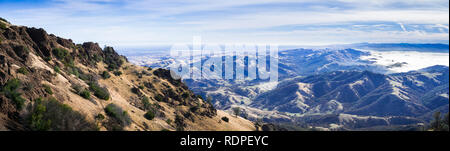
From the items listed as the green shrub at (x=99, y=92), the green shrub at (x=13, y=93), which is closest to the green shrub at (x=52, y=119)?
the green shrub at (x=13, y=93)

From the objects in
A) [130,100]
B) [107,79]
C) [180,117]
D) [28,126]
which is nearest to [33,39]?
[107,79]

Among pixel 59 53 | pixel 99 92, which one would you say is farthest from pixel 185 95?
pixel 99 92

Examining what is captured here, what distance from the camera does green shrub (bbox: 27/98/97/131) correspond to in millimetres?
29270

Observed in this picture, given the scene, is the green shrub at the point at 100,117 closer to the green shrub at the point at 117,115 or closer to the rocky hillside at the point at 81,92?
the rocky hillside at the point at 81,92

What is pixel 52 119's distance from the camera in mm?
30766

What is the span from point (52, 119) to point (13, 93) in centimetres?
790

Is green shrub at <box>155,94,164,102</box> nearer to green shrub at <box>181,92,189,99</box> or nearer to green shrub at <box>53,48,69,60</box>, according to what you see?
green shrub at <box>181,92,189,99</box>

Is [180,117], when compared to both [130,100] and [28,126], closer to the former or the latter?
[130,100]

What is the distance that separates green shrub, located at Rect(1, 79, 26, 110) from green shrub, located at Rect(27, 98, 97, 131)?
6.30 ft

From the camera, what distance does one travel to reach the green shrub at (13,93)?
3327cm

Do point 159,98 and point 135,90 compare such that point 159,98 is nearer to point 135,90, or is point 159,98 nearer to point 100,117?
point 135,90

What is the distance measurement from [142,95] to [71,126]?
51.3 m

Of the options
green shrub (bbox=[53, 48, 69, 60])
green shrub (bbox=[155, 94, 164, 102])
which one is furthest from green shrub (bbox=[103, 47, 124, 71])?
green shrub (bbox=[53, 48, 69, 60])
